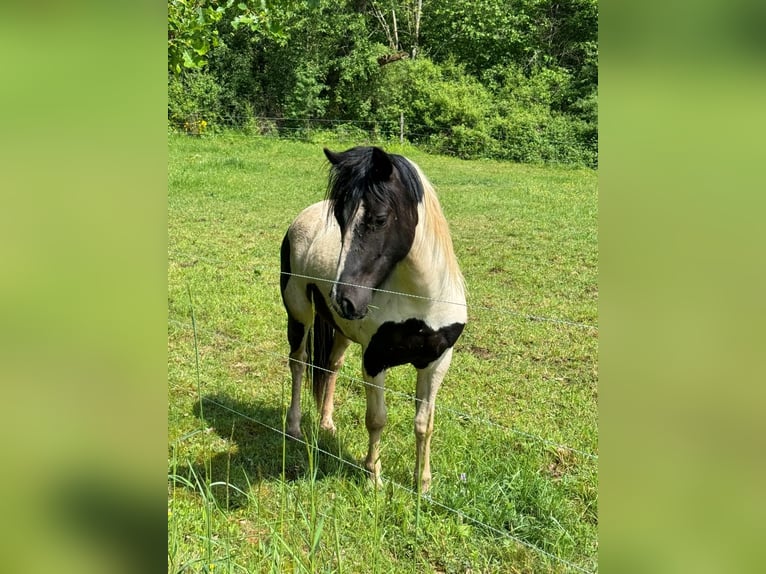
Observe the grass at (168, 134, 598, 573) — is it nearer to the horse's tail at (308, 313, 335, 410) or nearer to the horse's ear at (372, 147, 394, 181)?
the horse's tail at (308, 313, 335, 410)

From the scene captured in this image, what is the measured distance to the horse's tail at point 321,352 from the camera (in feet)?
11.3

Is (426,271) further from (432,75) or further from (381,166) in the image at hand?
(432,75)

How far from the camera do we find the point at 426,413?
2826 mm

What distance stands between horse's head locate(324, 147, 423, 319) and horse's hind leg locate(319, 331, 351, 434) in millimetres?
1243

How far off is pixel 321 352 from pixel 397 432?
0.72 meters

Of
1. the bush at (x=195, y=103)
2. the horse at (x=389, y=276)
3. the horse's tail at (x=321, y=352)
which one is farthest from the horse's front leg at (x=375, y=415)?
the bush at (x=195, y=103)

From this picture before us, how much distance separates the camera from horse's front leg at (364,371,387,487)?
9.28 ft

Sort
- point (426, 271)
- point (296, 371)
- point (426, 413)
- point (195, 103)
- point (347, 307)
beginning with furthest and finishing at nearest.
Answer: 1. point (195, 103)
2. point (296, 371)
3. point (426, 413)
4. point (426, 271)
5. point (347, 307)

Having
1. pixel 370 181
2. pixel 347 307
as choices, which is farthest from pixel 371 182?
pixel 347 307

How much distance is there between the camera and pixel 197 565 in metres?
1.82

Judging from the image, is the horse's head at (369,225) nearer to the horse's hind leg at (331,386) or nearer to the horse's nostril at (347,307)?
the horse's nostril at (347,307)
